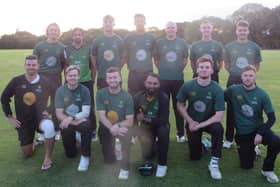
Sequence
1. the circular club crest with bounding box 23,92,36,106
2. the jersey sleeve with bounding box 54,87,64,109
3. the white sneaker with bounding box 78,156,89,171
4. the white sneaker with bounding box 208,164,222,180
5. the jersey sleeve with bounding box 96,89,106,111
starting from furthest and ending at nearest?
1. the circular club crest with bounding box 23,92,36,106
2. the jersey sleeve with bounding box 54,87,64,109
3. the jersey sleeve with bounding box 96,89,106,111
4. the white sneaker with bounding box 78,156,89,171
5. the white sneaker with bounding box 208,164,222,180

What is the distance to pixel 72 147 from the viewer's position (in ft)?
18.1

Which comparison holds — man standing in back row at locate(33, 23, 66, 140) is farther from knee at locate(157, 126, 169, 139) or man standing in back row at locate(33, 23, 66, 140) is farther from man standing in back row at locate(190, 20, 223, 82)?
man standing in back row at locate(190, 20, 223, 82)

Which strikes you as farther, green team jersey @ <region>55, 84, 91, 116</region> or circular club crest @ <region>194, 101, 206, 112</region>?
green team jersey @ <region>55, 84, 91, 116</region>

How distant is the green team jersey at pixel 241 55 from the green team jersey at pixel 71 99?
2.45 metres

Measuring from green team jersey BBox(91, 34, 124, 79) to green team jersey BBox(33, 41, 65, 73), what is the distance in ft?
1.92

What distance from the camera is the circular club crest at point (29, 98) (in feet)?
18.4

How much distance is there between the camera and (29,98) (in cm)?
562

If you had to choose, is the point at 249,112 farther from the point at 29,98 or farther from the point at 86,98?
→ the point at 29,98

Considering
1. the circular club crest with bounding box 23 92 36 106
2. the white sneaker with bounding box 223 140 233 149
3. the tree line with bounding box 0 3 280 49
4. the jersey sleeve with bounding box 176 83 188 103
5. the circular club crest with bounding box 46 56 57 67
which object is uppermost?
the tree line with bounding box 0 3 280 49

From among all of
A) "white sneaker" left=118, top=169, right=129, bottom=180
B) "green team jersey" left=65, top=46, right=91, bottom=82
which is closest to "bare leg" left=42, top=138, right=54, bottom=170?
"white sneaker" left=118, top=169, right=129, bottom=180

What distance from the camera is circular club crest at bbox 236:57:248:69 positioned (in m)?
6.02

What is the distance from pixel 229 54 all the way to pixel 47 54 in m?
3.10

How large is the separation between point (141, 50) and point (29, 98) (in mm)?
2022

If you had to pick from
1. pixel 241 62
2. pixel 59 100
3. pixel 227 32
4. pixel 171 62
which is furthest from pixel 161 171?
pixel 227 32
